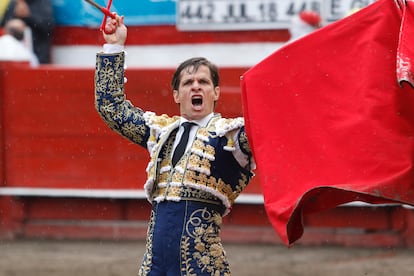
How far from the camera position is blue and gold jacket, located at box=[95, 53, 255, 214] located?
12.0 ft

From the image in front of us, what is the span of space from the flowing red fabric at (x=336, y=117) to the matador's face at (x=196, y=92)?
111mm

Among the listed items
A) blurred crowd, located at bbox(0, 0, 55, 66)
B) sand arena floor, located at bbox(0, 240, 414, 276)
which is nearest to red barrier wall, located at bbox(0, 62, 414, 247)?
sand arena floor, located at bbox(0, 240, 414, 276)

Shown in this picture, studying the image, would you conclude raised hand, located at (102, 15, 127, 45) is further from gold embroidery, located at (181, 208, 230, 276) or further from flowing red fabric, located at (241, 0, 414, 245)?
gold embroidery, located at (181, 208, 230, 276)

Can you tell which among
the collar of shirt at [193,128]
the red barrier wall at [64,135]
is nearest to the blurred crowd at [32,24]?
the red barrier wall at [64,135]

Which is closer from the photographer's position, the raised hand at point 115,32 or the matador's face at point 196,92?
the matador's face at point 196,92

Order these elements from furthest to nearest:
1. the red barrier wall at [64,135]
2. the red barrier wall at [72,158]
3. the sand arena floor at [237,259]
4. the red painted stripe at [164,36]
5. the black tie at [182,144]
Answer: the red painted stripe at [164,36] → the red barrier wall at [64,135] → the red barrier wall at [72,158] → the sand arena floor at [237,259] → the black tie at [182,144]

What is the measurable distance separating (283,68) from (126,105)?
1.68ft

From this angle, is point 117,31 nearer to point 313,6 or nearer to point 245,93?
point 245,93

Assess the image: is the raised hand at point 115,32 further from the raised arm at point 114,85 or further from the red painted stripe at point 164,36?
the red painted stripe at point 164,36

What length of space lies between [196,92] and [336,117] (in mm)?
425

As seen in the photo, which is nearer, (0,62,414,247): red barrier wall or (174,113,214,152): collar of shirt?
(174,113,214,152): collar of shirt

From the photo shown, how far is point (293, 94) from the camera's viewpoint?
3646 mm

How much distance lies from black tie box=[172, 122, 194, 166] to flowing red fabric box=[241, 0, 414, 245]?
19 cm

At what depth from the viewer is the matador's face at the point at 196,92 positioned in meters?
3.67
